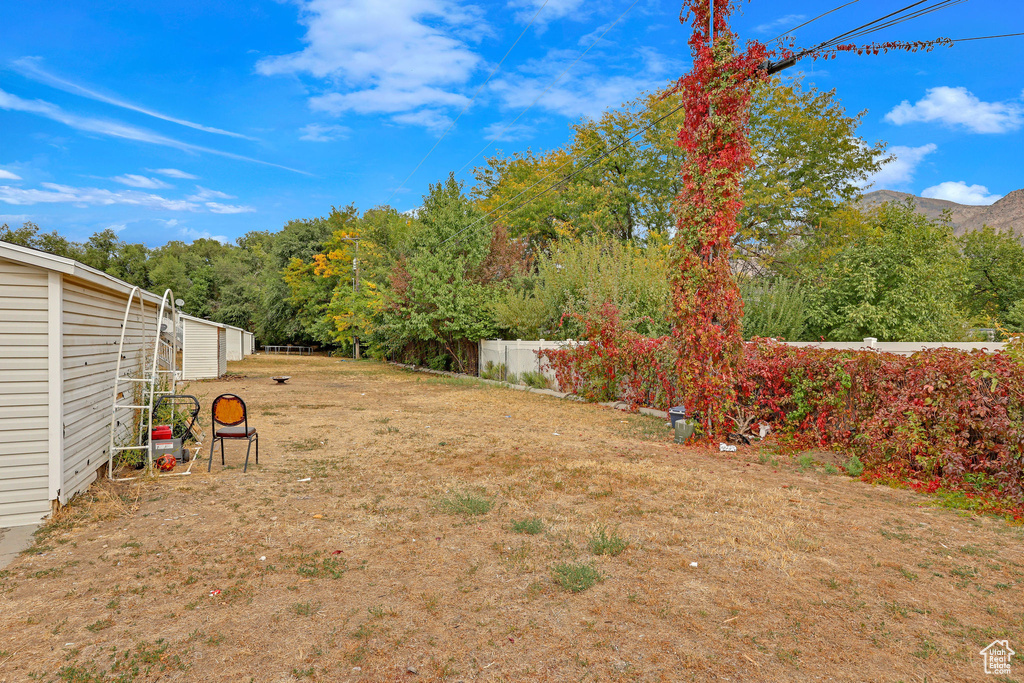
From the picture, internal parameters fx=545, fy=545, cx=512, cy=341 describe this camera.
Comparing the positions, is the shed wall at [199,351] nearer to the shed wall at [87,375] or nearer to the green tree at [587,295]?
the green tree at [587,295]

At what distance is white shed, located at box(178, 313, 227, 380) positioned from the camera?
22469 mm

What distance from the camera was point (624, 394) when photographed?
1329 cm

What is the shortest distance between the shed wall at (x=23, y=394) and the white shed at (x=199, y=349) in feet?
62.4

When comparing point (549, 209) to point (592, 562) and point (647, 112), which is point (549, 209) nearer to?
point (647, 112)

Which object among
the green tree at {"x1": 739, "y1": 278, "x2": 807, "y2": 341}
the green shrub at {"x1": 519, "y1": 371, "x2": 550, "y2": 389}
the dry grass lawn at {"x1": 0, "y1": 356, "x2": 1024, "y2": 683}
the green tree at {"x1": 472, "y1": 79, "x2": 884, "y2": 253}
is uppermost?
the green tree at {"x1": 472, "y1": 79, "x2": 884, "y2": 253}

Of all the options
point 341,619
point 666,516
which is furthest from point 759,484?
point 341,619

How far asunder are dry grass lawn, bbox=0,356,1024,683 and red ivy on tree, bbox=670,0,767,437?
2.12 metres

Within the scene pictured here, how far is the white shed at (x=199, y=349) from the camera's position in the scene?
2247 centimetres

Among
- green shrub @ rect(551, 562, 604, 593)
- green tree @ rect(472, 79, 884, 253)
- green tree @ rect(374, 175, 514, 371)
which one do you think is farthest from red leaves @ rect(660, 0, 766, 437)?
green tree @ rect(472, 79, 884, 253)

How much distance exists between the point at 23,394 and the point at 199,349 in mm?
19768

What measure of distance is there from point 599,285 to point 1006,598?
496 inches

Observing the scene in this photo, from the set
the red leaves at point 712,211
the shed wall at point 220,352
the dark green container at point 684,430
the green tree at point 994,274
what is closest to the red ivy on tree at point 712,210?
the red leaves at point 712,211

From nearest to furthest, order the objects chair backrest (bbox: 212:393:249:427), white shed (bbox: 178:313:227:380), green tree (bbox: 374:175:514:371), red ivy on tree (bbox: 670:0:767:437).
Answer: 1. chair backrest (bbox: 212:393:249:427)
2. red ivy on tree (bbox: 670:0:767:437)
3. green tree (bbox: 374:175:514:371)
4. white shed (bbox: 178:313:227:380)

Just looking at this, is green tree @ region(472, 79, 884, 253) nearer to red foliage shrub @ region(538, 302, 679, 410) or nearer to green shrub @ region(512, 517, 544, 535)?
red foliage shrub @ region(538, 302, 679, 410)
